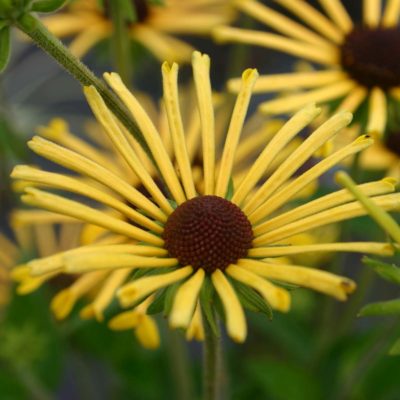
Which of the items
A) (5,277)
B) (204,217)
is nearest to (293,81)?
(204,217)

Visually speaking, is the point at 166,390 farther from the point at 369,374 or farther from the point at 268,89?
the point at 268,89

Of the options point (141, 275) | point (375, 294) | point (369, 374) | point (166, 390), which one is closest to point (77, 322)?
point (166, 390)

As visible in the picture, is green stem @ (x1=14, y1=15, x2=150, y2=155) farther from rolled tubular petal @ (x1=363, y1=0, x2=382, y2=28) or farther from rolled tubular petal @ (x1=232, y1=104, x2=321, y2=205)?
rolled tubular petal @ (x1=363, y1=0, x2=382, y2=28)

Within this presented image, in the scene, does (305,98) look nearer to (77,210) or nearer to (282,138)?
(282,138)

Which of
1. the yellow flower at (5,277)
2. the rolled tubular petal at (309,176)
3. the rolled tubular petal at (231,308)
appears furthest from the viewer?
the yellow flower at (5,277)

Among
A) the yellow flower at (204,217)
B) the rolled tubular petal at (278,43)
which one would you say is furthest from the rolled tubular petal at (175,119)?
the rolled tubular petal at (278,43)

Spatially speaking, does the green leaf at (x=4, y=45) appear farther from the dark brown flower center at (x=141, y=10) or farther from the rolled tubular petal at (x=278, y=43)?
the dark brown flower center at (x=141, y=10)
